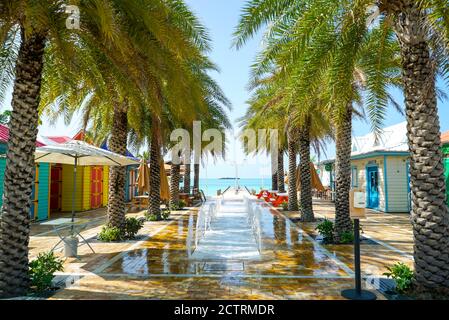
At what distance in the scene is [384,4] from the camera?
5.21 m

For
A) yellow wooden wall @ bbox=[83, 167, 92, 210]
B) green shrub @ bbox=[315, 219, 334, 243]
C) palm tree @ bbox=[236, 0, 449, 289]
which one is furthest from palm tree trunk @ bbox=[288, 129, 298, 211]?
palm tree @ bbox=[236, 0, 449, 289]

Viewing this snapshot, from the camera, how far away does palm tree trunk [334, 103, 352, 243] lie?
9320 millimetres

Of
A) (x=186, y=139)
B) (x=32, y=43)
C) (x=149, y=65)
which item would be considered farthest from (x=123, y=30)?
(x=186, y=139)

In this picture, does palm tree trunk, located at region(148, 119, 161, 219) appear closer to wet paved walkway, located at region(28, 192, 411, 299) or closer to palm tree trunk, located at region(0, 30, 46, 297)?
wet paved walkway, located at region(28, 192, 411, 299)

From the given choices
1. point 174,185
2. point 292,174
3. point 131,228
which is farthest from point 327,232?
point 174,185

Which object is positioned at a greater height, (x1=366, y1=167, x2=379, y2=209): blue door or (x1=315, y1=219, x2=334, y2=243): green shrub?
(x1=366, y1=167, x2=379, y2=209): blue door

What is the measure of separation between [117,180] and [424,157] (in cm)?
812

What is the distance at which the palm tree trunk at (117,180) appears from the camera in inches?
393

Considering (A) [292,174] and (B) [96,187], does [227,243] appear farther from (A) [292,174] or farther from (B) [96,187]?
(B) [96,187]

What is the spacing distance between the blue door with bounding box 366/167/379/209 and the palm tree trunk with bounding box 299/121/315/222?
6.84 metres

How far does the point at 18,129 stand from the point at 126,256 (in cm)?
385

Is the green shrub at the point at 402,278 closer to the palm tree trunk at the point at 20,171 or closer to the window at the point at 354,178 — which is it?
the palm tree trunk at the point at 20,171

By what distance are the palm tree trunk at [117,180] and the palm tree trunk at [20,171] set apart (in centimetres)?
456

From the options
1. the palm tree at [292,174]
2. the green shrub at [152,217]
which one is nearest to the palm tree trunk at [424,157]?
the green shrub at [152,217]
